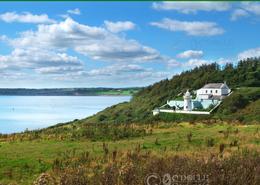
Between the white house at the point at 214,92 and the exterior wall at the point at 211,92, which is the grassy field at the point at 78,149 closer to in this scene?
the white house at the point at 214,92

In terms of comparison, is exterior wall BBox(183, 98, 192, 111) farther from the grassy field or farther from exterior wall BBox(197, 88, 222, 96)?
the grassy field

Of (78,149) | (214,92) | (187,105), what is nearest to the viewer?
(78,149)

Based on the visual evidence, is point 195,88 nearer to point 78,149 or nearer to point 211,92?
point 211,92

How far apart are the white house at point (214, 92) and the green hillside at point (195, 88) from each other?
147 inches

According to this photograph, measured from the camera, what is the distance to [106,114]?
5487 inches

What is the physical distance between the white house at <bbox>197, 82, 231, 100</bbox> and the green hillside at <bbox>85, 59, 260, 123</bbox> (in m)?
3.75

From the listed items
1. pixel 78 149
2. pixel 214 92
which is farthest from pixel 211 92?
pixel 78 149

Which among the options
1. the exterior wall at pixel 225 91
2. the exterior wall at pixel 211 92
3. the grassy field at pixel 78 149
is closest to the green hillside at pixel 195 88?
the exterior wall at pixel 225 91

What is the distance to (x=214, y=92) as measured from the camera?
127 metres

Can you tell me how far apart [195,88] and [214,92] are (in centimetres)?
2962

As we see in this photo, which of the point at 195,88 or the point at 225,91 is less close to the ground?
the point at 195,88

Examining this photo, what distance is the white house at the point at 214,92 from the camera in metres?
125

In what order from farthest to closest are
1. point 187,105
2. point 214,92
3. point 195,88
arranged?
point 195,88 < point 214,92 < point 187,105

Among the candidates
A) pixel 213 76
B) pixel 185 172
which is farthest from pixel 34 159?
pixel 213 76
